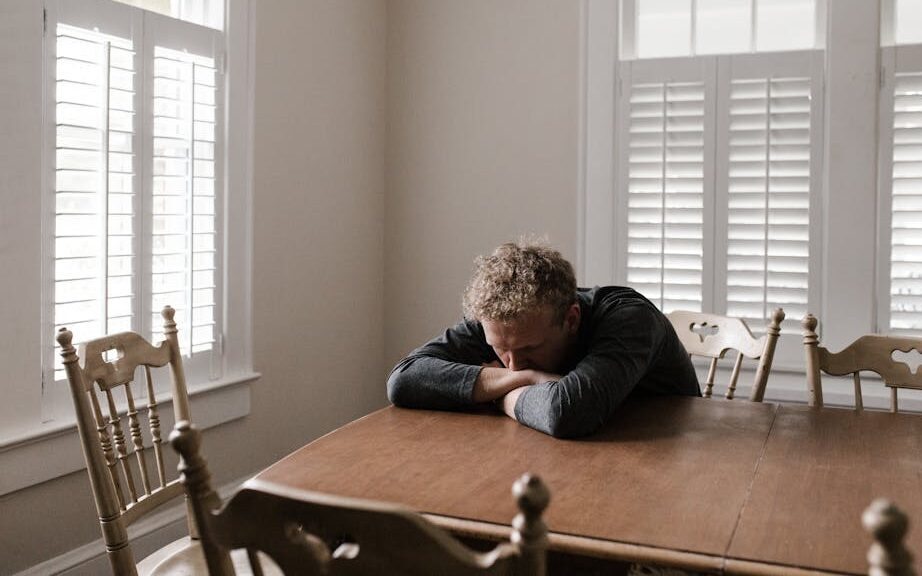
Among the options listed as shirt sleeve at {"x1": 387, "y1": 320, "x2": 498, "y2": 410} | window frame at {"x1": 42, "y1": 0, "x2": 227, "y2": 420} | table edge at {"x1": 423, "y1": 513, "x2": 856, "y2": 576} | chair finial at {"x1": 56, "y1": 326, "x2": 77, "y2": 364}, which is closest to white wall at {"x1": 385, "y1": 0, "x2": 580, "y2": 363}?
window frame at {"x1": 42, "y1": 0, "x2": 227, "y2": 420}

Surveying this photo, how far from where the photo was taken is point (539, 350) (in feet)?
6.99

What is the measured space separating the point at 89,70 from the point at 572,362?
1554 mm

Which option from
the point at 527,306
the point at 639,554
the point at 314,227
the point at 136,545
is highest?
the point at 314,227

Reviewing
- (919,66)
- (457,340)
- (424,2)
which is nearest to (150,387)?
(457,340)

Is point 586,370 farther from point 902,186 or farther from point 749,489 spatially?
point 902,186

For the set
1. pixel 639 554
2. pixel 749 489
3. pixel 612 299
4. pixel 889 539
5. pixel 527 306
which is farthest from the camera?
pixel 612 299

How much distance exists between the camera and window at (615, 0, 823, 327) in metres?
3.41

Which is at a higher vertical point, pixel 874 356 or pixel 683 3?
pixel 683 3

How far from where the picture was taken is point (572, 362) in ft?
7.36

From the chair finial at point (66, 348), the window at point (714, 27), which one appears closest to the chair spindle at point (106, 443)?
the chair finial at point (66, 348)

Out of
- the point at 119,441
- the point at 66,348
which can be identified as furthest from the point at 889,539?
the point at 119,441

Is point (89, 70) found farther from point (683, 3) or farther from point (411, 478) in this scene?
point (683, 3)

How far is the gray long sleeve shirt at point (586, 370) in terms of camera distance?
1.88m

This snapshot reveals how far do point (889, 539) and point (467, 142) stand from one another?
128 inches
